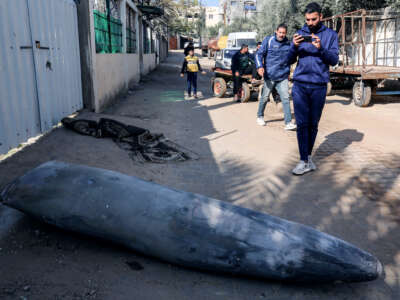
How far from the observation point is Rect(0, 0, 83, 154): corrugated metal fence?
420 centimetres

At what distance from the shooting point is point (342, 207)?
11.5ft

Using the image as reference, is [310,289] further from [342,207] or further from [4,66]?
[4,66]

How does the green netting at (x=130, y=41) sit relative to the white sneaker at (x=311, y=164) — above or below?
above

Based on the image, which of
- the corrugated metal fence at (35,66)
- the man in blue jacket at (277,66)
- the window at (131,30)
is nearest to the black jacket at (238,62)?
the man in blue jacket at (277,66)

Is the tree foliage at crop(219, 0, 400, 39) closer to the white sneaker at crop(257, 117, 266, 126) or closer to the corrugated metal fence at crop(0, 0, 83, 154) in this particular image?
the white sneaker at crop(257, 117, 266, 126)

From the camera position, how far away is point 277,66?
671 centimetres

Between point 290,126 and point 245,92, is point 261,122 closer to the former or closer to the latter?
point 290,126

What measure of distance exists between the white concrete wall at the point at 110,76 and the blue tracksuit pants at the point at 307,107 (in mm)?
4760

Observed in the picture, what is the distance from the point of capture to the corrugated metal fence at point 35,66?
4204 millimetres

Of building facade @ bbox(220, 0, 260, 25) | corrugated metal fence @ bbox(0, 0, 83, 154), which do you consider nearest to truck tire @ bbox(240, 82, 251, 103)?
corrugated metal fence @ bbox(0, 0, 83, 154)

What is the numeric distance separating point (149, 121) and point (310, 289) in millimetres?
5772

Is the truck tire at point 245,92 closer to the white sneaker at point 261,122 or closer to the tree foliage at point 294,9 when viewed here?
the white sneaker at point 261,122

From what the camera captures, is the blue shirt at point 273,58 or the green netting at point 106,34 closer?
the blue shirt at point 273,58

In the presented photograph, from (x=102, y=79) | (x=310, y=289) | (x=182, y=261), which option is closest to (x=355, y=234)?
(x=310, y=289)
